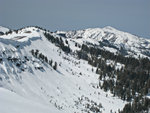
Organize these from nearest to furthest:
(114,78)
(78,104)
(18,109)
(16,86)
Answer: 1. (18,109)
2. (16,86)
3. (78,104)
4. (114,78)

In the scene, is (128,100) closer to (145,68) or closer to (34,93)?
(34,93)

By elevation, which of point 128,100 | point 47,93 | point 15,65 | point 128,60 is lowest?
point 128,100

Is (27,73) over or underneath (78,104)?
over

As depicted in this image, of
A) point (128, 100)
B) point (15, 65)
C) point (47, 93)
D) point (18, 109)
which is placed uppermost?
point (15, 65)

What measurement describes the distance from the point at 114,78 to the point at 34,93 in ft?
217

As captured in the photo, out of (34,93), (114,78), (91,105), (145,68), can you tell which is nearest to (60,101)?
(34,93)

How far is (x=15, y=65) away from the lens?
5906 centimetres

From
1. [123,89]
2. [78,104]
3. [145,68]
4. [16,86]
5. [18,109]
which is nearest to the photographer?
[18,109]

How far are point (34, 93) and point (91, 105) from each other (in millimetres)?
21082

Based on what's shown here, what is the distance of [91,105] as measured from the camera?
5997cm

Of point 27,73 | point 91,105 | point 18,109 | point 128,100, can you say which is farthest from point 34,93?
point 128,100

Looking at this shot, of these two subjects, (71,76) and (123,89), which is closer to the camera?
(71,76)

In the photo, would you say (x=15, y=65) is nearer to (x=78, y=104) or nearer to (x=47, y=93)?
(x=47, y=93)

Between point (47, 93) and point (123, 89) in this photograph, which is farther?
point (123, 89)
